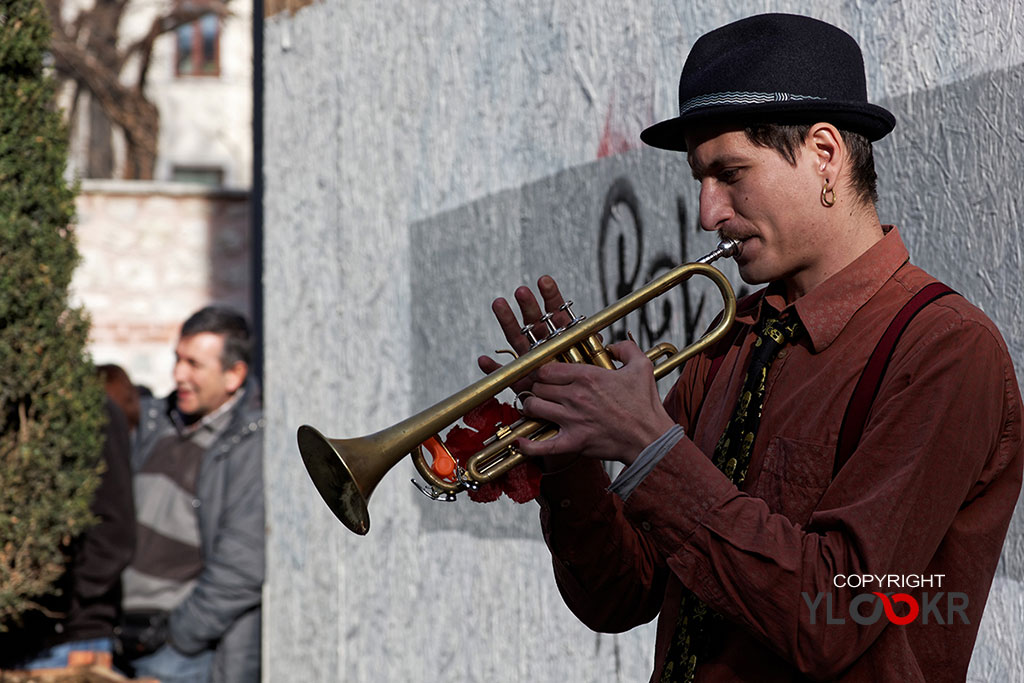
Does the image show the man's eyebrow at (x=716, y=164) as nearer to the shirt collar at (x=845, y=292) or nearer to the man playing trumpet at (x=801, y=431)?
the man playing trumpet at (x=801, y=431)

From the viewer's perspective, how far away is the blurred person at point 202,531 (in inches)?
211

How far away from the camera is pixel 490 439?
2219 mm

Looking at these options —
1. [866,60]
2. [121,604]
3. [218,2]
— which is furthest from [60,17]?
[866,60]

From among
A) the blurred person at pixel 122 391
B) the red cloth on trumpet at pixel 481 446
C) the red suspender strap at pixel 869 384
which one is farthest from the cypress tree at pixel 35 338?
the red suspender strap at pixel 869 384

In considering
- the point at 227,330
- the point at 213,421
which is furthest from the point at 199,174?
the point at 213,421

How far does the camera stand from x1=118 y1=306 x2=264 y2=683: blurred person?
5371 millimetres

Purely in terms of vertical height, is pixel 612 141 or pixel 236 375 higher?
pixel 612 141

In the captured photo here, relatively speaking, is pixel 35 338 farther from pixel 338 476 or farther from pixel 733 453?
pixel 733 453

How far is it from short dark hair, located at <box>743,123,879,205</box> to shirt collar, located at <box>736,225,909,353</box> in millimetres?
96

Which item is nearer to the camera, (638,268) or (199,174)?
(638,268)

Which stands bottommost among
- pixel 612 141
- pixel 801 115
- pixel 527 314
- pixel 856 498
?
pixel 856 498

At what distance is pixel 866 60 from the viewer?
119 inches

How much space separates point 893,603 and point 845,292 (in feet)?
1.56

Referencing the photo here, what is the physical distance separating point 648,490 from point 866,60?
157 centimetres
